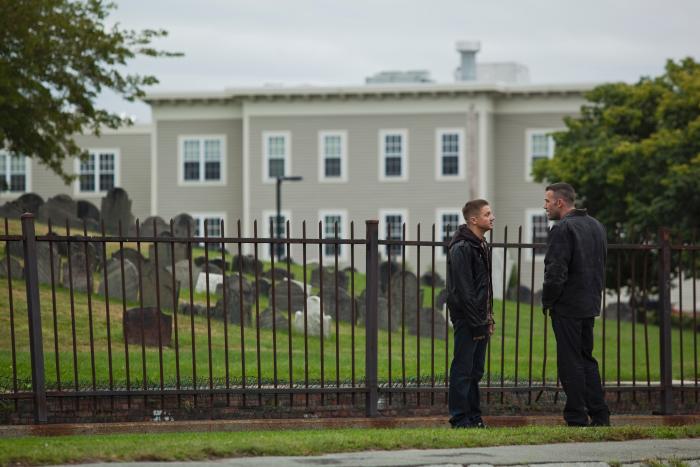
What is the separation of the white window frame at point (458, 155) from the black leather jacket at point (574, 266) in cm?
4446

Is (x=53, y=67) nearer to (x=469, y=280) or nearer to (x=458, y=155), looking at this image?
(x=469, y=280)

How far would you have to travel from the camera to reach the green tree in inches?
1019

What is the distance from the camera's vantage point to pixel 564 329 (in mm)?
11523

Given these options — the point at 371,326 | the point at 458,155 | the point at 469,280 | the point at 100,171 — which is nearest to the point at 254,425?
the point at 371,326

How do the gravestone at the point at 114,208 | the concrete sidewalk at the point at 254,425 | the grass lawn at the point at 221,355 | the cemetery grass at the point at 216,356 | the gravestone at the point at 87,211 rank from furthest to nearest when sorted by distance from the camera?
the gravestone at the point at 87,211 → the gravestone at the point at 114,208 → the grass lawn at the point at 221,355 → the cemetery grass at the point at 216,356 → the concrete sidewalk at the point at 254,425

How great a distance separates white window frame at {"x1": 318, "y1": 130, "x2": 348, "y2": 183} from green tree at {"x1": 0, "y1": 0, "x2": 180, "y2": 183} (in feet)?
86.0

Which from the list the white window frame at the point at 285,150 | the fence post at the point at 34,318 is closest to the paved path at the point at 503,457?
the fence post at the point at 34,318

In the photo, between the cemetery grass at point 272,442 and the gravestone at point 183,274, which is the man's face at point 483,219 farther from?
the gravestone at point 183,274

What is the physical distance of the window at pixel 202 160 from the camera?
190 feet

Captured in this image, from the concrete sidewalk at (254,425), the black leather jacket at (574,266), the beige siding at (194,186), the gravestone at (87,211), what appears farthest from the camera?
the beige siding at (194,186)

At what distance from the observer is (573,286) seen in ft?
37.8

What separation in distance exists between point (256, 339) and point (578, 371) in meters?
6.44

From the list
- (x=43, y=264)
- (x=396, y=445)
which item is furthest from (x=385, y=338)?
(x=396, y=445)

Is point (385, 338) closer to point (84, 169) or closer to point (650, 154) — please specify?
point (650, 154)
